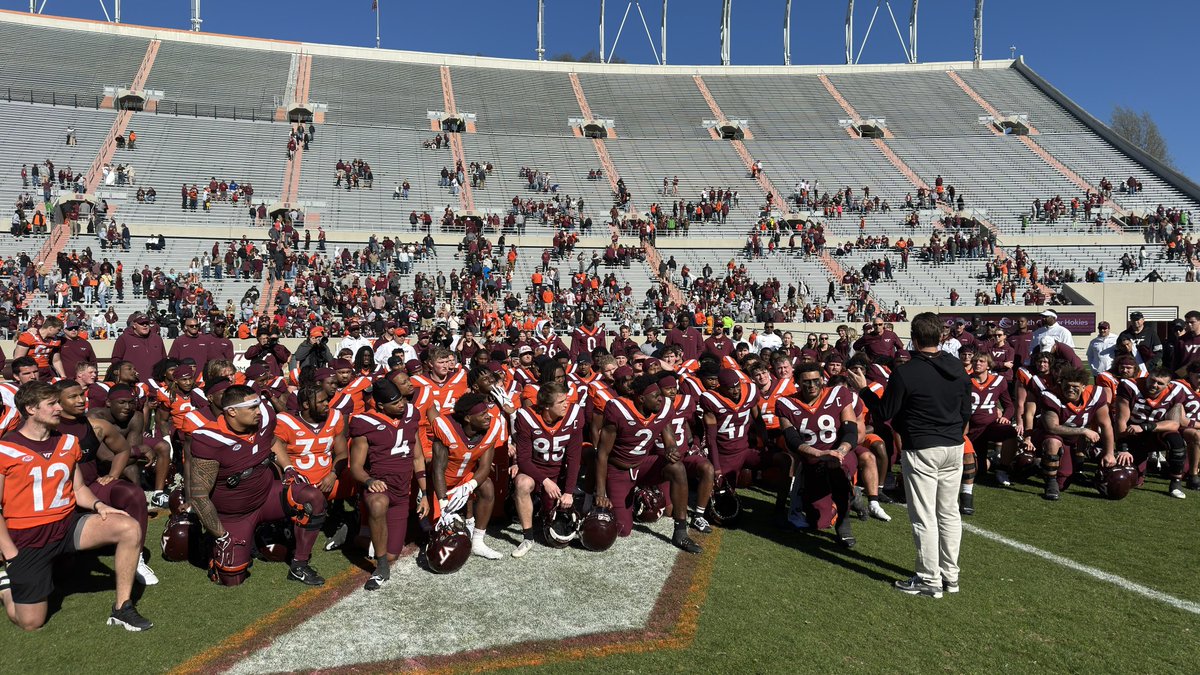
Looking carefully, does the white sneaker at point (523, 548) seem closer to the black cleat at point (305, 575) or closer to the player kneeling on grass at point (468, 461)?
the player kneeling on grass at point (468, 461)

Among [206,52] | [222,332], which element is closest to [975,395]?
[222,332]

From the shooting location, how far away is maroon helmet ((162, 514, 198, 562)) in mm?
5953

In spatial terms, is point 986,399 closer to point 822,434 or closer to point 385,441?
point 822,434

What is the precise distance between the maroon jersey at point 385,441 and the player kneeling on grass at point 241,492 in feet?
1.61

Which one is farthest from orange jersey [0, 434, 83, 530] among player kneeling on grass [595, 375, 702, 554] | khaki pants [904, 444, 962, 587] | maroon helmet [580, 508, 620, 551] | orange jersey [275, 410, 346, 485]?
khaki pants [904, 444, 962, 587]

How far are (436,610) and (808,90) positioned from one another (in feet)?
171

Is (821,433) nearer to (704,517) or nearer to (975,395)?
(704,517)

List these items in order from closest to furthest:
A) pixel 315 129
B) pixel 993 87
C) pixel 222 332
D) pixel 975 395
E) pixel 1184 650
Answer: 1. pixel 1184 650
2. pixel 975 395
3. pixel 222 332
4. pixel 315 129
5. pixel 993 87

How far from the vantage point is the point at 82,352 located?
9.82 m

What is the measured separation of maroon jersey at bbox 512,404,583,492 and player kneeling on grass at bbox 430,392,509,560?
229mm

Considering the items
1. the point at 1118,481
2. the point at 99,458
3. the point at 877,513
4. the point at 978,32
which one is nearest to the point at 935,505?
the point at 877,513

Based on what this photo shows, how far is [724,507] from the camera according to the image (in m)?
6.96

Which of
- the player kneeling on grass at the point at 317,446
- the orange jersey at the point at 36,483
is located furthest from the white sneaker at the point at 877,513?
the orange jersey at the point at 36,483

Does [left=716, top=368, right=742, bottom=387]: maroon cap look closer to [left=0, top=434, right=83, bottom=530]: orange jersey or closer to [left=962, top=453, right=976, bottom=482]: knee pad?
[left=962, top=453, right=976, bottom=482]: knee pad
